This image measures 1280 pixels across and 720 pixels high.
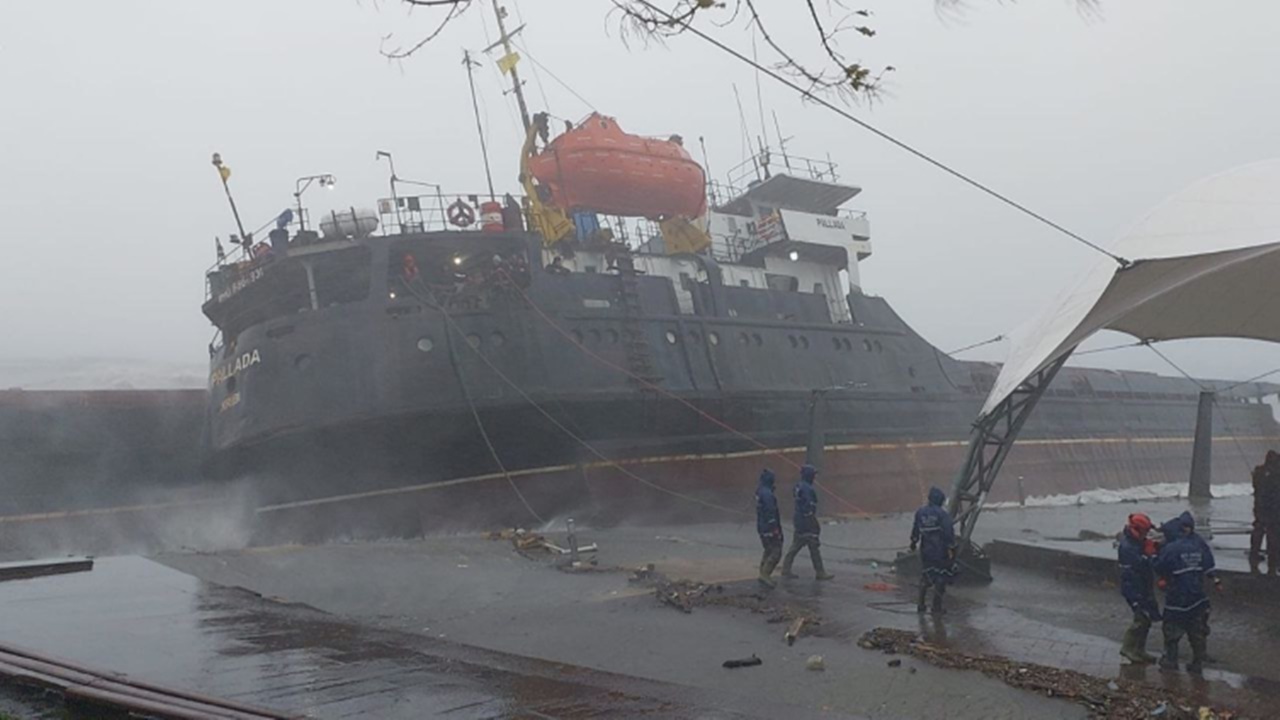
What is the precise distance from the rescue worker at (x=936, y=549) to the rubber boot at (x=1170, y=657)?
209cm

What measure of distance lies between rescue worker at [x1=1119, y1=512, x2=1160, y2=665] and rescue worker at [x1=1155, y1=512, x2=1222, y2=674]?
0.72 ft

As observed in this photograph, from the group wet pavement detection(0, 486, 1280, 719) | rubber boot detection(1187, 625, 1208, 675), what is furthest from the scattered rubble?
rubber boot detection(1187, 625, 1208, 675)

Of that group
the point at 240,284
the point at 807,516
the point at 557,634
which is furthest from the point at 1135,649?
the point at 240,284

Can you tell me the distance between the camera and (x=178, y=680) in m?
5.66

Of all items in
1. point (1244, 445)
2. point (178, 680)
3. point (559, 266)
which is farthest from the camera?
point (1244, 445)

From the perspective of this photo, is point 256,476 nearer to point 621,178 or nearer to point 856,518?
point 621,178

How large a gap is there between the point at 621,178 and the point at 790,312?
586 cm

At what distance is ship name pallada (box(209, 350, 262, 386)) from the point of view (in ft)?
55.8

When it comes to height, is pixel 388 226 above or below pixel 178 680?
above

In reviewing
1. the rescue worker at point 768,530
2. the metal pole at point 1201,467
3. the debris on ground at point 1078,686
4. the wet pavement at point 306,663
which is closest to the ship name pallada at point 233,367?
the wet pavement at point 306,663

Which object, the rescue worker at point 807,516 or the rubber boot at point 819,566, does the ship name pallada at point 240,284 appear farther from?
the rubber boot at point 819,566

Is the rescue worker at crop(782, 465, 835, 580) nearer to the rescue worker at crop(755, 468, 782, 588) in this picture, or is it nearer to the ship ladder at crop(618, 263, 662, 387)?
the rescue worker at crop(755, 468, 782, 588)

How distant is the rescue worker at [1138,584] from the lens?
6.73 m

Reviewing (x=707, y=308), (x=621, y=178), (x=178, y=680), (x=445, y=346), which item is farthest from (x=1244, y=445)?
(x=178, y=680)
